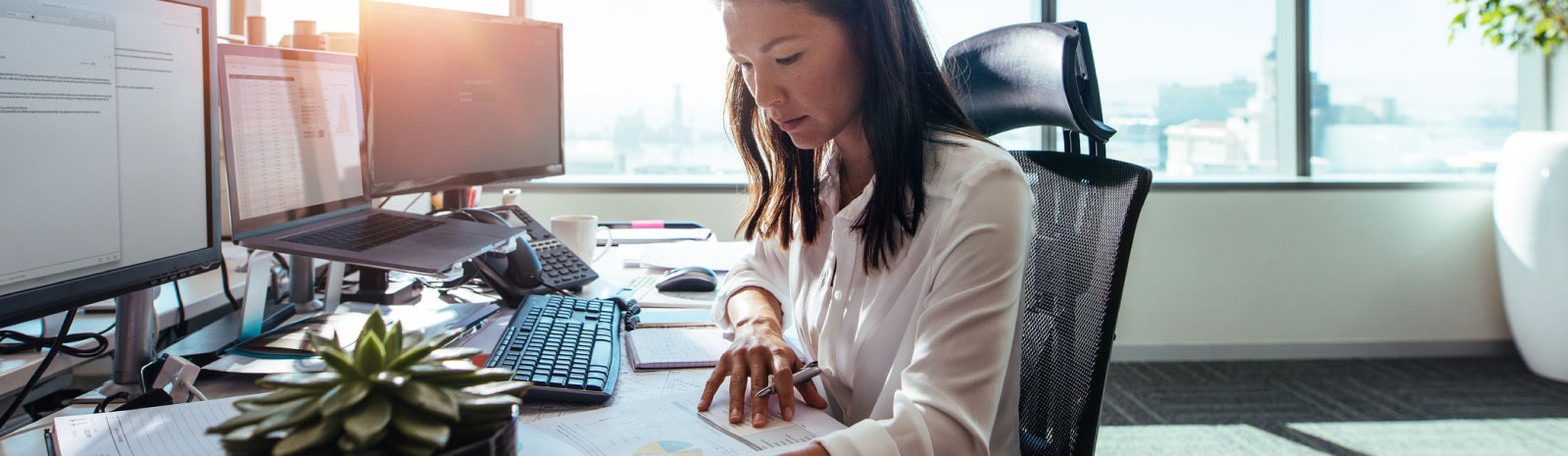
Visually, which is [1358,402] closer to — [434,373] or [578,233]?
[578,233]

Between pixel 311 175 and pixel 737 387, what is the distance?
2.37 ft

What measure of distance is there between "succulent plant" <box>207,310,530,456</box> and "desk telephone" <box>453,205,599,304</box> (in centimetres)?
91

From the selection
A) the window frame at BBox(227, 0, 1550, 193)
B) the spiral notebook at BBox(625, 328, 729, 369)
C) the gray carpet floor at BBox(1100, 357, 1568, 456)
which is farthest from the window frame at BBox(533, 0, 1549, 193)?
the spiral notebook at BBox(625, 328, 729, 369)

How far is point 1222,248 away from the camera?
10.3 feet

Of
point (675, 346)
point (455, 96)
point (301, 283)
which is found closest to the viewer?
point (675, 346)

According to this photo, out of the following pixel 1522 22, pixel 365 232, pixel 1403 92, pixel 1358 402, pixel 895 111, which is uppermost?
pixel 1522 22

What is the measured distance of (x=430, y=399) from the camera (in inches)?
17.4

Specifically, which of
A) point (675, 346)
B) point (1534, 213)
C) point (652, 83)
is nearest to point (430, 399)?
point (675, 346)

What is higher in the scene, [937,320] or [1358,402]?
[937,320]

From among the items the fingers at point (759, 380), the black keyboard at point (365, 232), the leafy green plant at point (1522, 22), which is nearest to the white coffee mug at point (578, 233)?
the black keyboard at point (365, 232)

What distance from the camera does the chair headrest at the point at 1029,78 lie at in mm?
925

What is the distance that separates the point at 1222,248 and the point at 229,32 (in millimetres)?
2988

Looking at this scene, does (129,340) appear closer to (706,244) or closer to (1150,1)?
(706,244)

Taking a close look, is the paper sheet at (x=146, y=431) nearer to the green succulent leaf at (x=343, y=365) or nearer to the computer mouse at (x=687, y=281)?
the green succulent leaf at (x=343, y=365)
